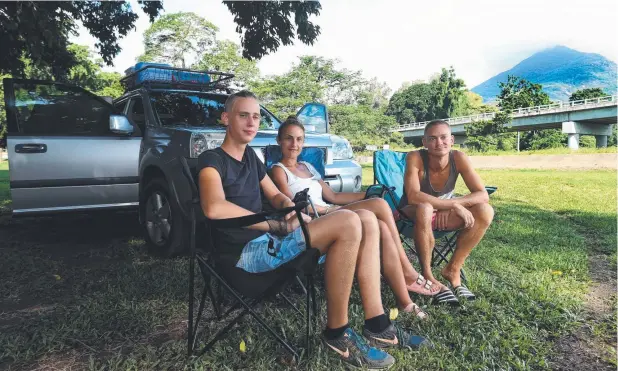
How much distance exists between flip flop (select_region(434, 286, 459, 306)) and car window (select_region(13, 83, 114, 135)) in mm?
3755

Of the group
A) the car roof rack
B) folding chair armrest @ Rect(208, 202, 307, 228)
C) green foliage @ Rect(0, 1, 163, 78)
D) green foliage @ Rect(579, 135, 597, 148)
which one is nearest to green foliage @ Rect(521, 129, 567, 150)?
green foliage @ Rect(579, 135, 597, 148)

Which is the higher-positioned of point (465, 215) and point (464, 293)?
point (465, 215)

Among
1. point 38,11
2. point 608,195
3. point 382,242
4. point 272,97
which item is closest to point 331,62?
point 272,97

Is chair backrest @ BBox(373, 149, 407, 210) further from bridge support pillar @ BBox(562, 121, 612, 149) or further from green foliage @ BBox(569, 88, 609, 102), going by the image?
green foliage @ BBox(569, 88, 609, 102)

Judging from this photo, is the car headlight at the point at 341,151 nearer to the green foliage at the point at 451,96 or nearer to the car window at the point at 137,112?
the car window at the point at 137,112

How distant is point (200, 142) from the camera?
3715 millimetres

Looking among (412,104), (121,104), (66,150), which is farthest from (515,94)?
(66,150)

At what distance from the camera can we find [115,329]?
254 centimetres

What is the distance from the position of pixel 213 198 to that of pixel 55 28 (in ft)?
16.1

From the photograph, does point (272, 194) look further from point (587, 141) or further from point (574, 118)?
point (587, 141)

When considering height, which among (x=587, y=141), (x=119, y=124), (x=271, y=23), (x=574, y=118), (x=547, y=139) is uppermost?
(x=271, y=23)

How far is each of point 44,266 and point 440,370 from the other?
355 cm

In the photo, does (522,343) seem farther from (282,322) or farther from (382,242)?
(282,322)

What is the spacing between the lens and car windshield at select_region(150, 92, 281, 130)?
4.46 meters
